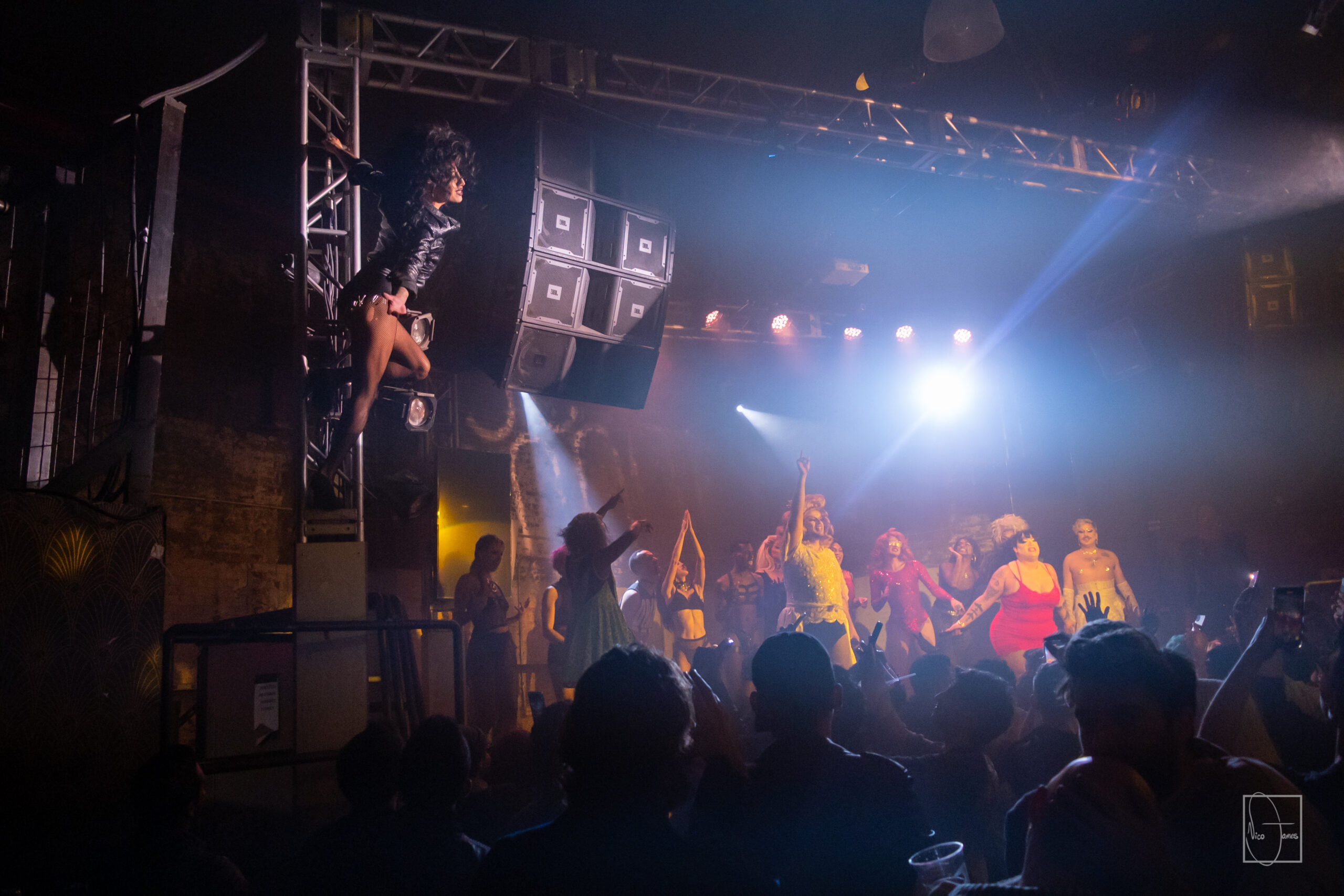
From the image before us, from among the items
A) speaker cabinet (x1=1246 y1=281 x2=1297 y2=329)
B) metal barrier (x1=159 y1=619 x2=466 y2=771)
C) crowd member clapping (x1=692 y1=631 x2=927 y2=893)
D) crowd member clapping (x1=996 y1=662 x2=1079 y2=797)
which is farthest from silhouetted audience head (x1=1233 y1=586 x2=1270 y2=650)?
speaker cabinet (x1=1246 y1=281 x2=1297 y2=329)

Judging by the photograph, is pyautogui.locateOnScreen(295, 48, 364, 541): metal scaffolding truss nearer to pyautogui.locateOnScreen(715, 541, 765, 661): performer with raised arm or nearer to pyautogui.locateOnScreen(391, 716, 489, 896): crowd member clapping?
pyautogui.locateOnScreen(391, 716, 489, 896): crowd member clapping

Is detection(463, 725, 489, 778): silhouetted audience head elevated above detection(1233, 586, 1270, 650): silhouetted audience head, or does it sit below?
below

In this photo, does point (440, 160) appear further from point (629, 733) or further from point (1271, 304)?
point (1271, 304)

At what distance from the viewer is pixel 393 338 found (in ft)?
16.7

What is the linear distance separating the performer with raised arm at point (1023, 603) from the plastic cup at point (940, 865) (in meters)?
7.69

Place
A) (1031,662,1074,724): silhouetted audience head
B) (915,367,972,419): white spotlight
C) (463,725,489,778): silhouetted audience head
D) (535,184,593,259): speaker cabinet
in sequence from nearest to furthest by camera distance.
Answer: (1031,662,1074,724): silhouetted audience head, (463,725,489,778): silhouetted audience head, (535,184,593,259): speaker cabinet, (915,367,972,419): white spotlight

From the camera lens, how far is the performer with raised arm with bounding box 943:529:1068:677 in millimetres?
8914

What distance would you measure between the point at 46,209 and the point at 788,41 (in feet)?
20.5

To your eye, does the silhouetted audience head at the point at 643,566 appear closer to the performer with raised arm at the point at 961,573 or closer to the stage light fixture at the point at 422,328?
the stage light fixture at the point at 422,328

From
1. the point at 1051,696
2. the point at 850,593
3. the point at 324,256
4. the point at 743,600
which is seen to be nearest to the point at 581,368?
the point at 324,256

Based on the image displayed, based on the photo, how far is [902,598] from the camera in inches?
404

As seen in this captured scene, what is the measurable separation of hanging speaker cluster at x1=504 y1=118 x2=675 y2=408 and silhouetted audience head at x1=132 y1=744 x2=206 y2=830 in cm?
430

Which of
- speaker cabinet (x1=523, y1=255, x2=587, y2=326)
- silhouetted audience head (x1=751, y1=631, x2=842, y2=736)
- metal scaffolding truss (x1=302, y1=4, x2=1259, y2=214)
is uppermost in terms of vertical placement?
metal scaffolding truss (x1=302, y1=4, x2=1259, y2=214)

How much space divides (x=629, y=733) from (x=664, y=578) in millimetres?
9079
